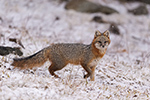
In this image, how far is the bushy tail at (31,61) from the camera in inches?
273

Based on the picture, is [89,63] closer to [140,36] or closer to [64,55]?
[64,55]

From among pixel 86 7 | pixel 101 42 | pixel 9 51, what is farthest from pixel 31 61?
pixel 86 7

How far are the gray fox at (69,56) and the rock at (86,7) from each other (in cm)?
1393

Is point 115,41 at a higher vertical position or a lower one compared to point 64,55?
lower

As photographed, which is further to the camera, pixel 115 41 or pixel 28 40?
pixel 115 41

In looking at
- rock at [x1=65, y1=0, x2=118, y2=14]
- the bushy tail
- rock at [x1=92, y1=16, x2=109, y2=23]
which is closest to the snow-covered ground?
the bushy tail

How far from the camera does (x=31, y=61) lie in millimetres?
7078

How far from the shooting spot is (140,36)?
695 inches

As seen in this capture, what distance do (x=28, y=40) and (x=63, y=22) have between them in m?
7.25

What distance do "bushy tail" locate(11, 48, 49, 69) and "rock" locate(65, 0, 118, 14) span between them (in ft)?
46.9

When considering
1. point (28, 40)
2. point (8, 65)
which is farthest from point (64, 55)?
point (28, 40)

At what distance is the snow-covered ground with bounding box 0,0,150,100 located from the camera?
18.4 feet

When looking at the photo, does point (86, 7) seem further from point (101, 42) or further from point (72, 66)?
point (72, 66)

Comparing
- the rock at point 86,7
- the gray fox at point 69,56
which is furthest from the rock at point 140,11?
the gray fox at point 69,56
